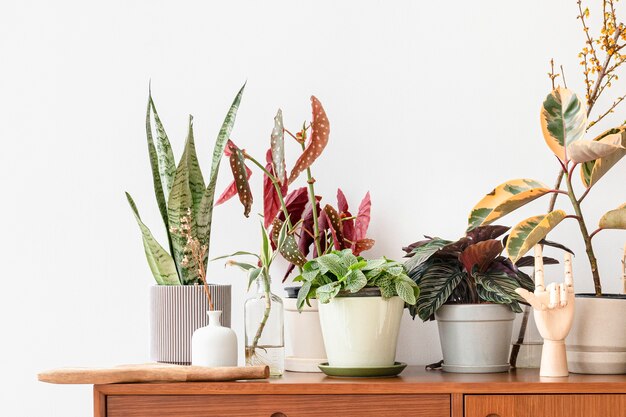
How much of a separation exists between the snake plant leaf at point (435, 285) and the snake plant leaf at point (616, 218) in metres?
0.31

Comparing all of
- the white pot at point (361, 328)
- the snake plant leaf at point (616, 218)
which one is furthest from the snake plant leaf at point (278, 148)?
the snake plant leaf at point (616, 218)

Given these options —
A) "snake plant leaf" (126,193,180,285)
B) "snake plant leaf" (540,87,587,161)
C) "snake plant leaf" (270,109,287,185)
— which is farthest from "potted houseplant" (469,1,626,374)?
"snake plant leaf" (126,193,180,285)

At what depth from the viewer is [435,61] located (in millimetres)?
2041

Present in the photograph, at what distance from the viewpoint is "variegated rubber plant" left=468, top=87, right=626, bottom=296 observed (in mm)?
1635

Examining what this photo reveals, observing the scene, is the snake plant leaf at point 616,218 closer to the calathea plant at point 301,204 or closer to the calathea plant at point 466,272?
the calathea plant at point 466,272

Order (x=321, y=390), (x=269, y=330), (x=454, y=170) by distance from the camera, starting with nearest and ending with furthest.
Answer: (x=321, y=390), (x=269, y=330), (x=454, y=170)

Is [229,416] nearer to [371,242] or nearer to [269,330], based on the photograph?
[269,330]

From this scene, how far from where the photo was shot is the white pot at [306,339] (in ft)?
5.93

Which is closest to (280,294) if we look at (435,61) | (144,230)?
(144,230)

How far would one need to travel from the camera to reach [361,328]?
1.67 metres

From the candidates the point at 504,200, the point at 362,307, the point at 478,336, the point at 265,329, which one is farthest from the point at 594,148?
the point at 265,329

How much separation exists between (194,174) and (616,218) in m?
0.90

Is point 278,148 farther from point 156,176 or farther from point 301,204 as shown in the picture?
point 156,176

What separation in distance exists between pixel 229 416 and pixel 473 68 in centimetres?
101
